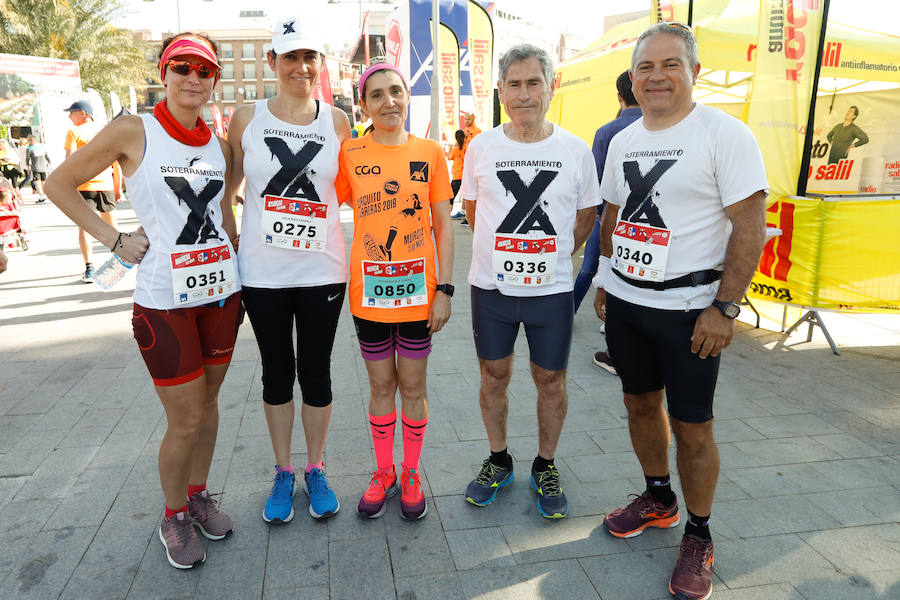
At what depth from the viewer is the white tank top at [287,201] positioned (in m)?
2.39

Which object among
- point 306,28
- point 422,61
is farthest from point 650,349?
point 422,61

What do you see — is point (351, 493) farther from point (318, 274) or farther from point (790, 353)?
point (790, 353)

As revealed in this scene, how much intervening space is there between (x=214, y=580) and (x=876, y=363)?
498 centimetres

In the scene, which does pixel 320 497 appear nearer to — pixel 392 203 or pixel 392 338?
pixel 392 338

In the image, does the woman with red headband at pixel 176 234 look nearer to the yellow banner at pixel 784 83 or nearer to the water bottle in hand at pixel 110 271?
the water bottle in hand at pixel 110 271

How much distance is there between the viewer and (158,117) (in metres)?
2.20

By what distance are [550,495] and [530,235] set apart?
119 cm

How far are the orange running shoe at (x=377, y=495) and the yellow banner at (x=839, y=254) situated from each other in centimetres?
414

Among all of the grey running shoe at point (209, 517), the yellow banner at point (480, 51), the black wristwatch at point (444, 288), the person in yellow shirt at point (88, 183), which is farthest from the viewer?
the yellow banner at point (480, 51)

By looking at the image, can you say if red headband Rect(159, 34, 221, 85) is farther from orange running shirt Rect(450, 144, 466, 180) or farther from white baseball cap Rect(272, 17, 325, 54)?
orange running shirt Rect(450, 144, 466, 180)

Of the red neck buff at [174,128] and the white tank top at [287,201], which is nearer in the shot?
the red neck buff at [174,128]

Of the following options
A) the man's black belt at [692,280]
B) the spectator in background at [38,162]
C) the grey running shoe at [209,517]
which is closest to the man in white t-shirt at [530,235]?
the man's black belt at [692,280]

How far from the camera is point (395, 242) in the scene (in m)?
2.49

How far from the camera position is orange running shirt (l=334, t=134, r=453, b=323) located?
8.10 ft
